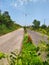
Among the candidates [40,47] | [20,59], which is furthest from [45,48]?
[20,59]

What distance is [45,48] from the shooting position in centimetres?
661

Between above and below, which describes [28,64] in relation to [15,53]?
below

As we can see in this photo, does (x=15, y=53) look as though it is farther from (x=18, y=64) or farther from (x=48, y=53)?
(x=48, y=53)

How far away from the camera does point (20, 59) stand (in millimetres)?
6793

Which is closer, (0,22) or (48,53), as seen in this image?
(48,53)

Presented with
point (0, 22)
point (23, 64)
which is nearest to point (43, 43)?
point (23, 64)

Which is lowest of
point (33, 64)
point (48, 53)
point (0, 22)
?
point (0, 22)

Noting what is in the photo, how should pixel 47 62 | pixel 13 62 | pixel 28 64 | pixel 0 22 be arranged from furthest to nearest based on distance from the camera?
pixel 0 22 → pixel 28 64 → pixel 47 62 → pixel 13 62

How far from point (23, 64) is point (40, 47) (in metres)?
0.79

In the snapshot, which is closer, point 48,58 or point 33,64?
point 48,58

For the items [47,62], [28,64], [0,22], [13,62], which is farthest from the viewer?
Answer: [0,22]

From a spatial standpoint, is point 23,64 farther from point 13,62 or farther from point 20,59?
point 13,62

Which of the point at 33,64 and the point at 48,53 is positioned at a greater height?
the point at 48,53

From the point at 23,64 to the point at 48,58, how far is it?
0.71 metres
